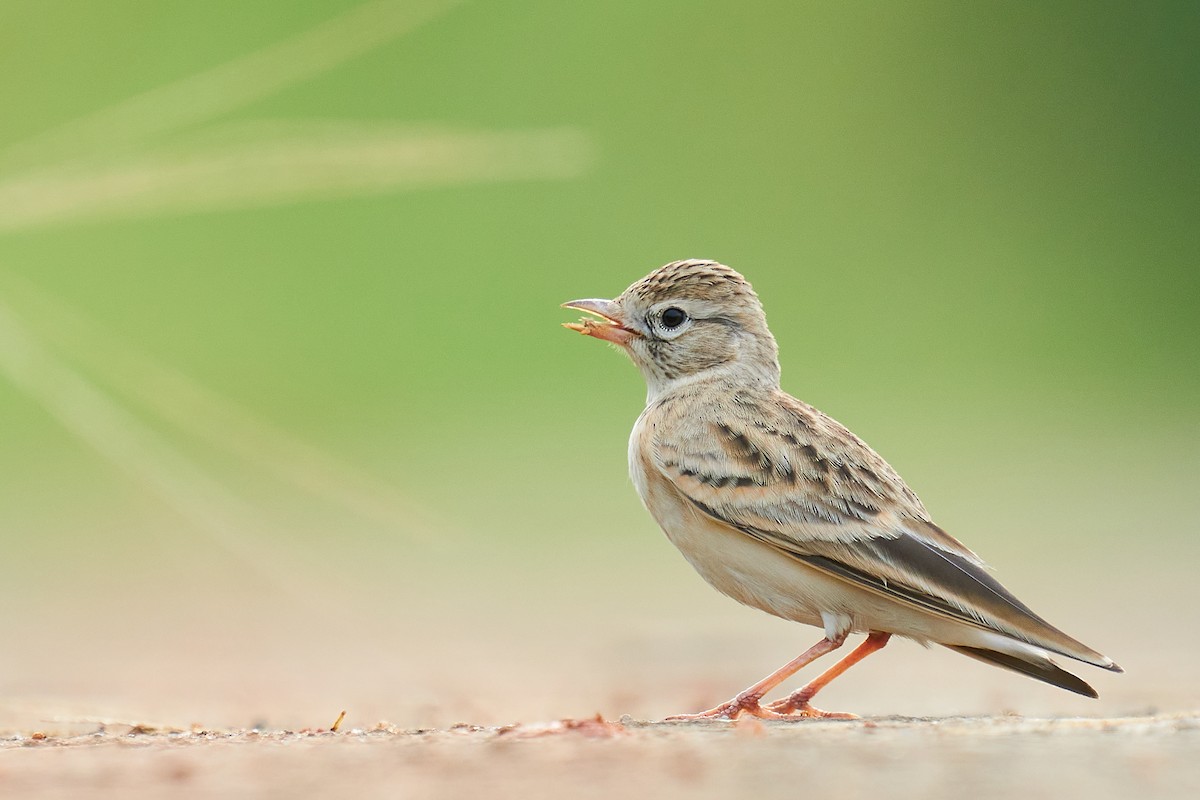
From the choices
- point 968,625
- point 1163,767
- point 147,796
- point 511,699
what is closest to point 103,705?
point 511,699

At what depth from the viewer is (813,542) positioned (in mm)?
5078

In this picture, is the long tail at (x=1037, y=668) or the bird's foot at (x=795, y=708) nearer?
the long tail at (x=1037, y=668)

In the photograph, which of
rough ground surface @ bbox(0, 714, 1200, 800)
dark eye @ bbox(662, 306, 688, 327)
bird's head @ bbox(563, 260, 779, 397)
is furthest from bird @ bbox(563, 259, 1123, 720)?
rough ground surface @ bbox(0, 714, 1200, 800)

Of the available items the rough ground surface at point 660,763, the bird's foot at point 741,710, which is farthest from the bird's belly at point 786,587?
the rough ground surface at point 660,763

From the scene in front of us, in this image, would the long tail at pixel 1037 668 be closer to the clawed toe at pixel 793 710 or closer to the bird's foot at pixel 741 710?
the clawed toe at pixel 793 710

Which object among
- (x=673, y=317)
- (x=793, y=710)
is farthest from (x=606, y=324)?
(x=793, y=710)

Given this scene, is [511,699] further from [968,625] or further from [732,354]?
[968,625]

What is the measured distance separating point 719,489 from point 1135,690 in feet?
9.45

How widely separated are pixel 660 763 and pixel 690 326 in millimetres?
3150

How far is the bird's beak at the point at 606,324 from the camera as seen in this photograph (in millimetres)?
6480

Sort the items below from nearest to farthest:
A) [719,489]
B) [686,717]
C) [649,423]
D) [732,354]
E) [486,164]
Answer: [486,164] < [686,717] < [719,489] < [649,423] < [732,354]

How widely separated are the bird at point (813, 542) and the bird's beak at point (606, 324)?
560 mm

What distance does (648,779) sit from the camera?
11.1 ft

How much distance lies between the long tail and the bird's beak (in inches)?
82.5
